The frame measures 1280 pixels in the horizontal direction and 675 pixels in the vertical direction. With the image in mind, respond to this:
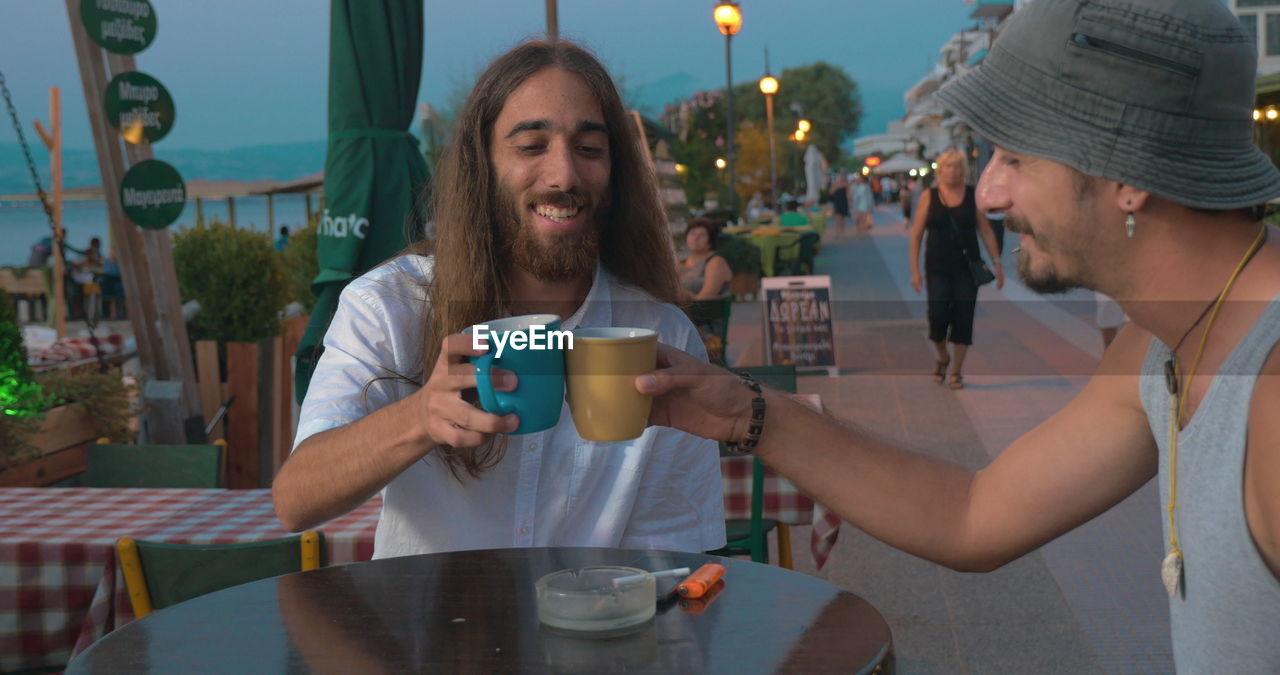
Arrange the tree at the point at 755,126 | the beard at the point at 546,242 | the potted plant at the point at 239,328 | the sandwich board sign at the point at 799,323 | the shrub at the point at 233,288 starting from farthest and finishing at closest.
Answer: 1. the tree at the point at 755,126
2. the sandwich board sign at the point at 799,323
3. the shrub at the point at 233,288
4. the potted plant at the point at 239,328
5. the beard at the point at 546,242

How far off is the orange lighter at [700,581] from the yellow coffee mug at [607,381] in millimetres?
352

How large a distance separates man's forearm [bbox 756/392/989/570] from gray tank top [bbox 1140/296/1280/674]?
450mm

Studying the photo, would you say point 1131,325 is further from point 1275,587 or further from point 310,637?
point 310,637

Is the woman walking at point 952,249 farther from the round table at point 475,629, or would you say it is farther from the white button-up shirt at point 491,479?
the round table at point 475,629

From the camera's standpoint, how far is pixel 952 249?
9.66m

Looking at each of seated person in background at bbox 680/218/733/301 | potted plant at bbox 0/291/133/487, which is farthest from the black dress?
potted plant at bbox 0/291/133/487

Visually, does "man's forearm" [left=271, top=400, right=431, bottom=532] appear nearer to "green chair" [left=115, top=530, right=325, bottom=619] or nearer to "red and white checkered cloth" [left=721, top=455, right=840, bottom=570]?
"green chair" [left=115, top=530, right=325, bottom=619]

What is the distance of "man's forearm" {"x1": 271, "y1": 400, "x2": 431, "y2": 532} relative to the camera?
1.94 m

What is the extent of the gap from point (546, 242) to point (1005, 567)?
3569 mm

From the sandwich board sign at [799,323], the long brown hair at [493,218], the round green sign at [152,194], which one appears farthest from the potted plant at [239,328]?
the sandwich board sign at [799,323]

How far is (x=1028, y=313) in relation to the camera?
15.4 metres

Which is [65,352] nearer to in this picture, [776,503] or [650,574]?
[776,503]

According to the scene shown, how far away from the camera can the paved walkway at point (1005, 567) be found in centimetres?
438

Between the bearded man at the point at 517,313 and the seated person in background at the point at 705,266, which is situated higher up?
the bearded man at the point at 517,313
